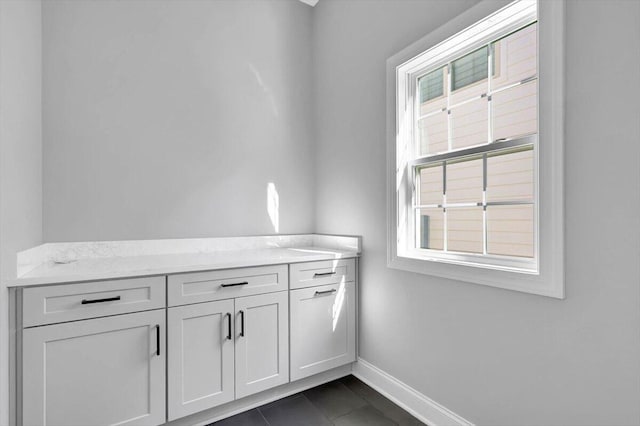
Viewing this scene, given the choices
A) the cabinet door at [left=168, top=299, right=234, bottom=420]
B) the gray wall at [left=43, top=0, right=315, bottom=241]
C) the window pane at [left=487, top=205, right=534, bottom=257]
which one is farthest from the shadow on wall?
the window pane at [left=487, top=205, right=534, bottom=257]

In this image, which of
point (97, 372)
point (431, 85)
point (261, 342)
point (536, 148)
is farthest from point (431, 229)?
point (97, 372)

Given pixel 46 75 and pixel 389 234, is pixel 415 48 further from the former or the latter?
pixel 46 75

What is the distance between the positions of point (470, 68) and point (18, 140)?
2.42 metres

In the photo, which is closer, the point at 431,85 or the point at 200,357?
the point at 200,357

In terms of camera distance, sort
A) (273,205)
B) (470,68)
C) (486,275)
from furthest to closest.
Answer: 1. (273,205)
2. (470,68)
3. (486,275)

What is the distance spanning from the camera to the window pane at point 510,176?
5.08 feet

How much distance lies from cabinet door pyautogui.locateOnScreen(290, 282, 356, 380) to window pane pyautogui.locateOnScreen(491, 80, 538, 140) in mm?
1449

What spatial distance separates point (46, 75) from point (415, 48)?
2277 mm

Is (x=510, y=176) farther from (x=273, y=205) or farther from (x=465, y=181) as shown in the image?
(x=273, y=205)

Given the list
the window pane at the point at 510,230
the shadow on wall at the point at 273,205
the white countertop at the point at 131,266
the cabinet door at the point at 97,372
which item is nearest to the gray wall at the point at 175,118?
the shadow on wall at the point at 273,205

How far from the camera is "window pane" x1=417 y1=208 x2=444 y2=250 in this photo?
2012mm

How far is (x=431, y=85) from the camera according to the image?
208 cm

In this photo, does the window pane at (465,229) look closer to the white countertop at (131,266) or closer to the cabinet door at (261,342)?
the white countertop at (131,266)

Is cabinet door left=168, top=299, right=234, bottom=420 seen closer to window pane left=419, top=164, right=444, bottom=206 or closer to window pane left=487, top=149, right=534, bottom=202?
window pane left=419, top=164, right=444, bottom=206
